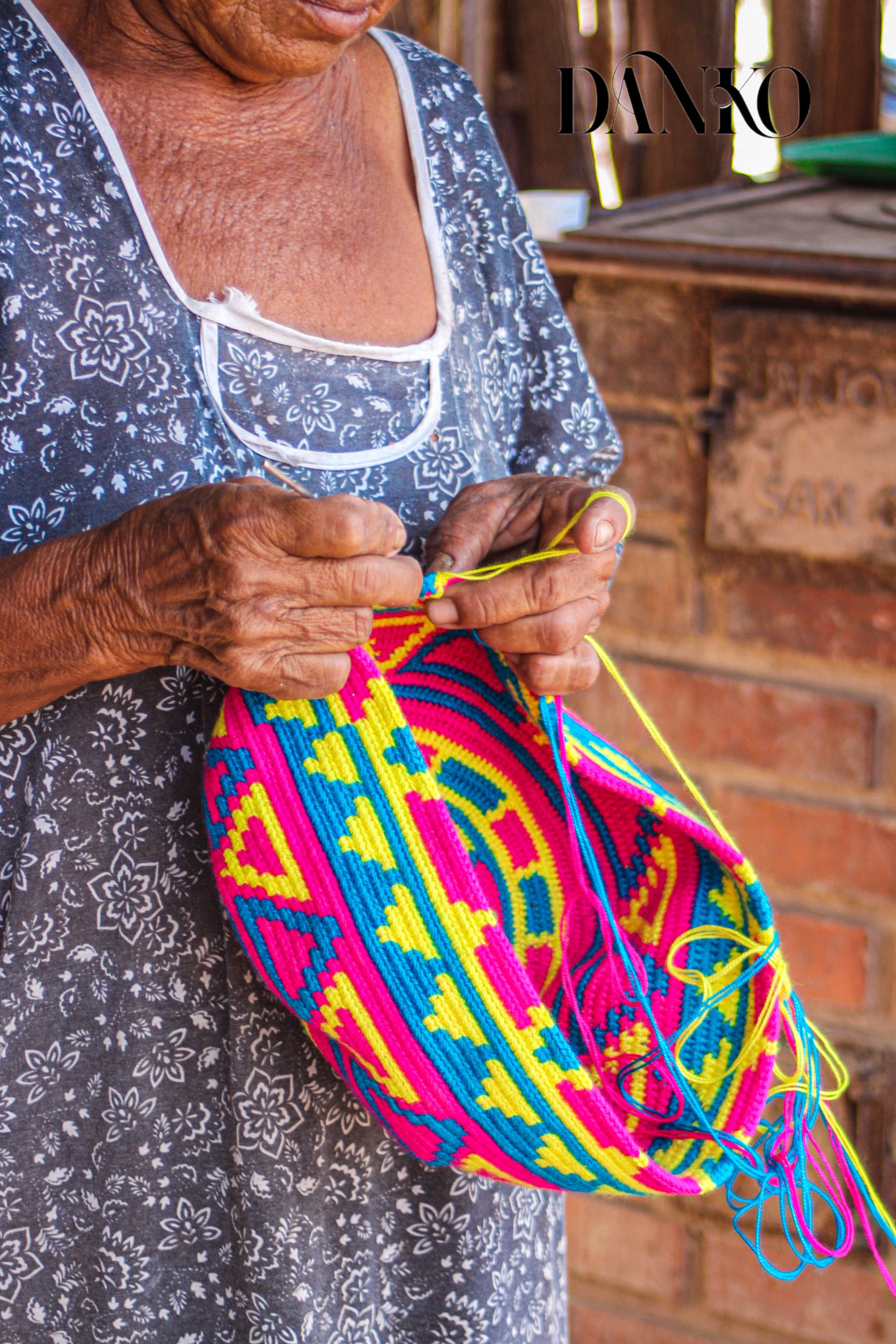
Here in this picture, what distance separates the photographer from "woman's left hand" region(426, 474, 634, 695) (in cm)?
80

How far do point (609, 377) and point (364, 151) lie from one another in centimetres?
65

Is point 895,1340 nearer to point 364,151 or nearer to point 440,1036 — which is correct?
point 440,1036

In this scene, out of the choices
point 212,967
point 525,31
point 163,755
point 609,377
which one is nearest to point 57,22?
point 163,755

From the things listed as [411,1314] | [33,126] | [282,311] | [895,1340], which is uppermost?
[33,126]

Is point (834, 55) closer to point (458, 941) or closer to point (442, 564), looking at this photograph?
point (442, 564)

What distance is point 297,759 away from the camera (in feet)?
2.45

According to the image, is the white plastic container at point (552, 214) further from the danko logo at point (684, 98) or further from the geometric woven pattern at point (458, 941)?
the geometric woven pattern at point (458, 941)

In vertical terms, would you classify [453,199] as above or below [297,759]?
above

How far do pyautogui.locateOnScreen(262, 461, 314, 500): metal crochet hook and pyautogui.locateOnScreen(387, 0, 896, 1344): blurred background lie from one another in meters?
0.75

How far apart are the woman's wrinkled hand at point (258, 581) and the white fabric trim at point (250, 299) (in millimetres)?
171

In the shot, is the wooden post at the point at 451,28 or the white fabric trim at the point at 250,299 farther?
the wooden post at the point at 451,28

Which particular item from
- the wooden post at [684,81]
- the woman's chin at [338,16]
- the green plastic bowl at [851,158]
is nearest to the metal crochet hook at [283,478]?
the woman's chin at [338,16]

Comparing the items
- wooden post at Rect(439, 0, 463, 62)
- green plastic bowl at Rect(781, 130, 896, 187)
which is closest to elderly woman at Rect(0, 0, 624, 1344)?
green plastic bowl at Rect(781, 130, 896, 187)

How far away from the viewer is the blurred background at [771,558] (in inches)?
55.9
